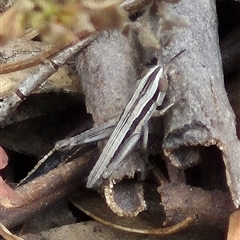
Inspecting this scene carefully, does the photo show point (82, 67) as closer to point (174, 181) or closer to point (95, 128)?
point (95, 128)

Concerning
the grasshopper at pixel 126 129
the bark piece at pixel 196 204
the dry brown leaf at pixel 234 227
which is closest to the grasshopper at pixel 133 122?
the grasshopper at pixel 126 129

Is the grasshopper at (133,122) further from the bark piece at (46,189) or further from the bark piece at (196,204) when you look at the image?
the bark piece at (196,204)

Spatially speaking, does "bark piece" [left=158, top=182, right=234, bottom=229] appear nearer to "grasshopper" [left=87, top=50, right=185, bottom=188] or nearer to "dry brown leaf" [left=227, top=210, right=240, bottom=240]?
"dry brown leaf" [left=227, top=210, right=240, bottom=240]

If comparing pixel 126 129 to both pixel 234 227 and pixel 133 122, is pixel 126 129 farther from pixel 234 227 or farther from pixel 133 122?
pixel 234 227

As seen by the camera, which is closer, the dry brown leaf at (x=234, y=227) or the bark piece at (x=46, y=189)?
the dry brown leaf at (x=234, y=227)

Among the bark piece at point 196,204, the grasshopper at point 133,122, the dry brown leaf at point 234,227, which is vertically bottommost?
the dry brown leaf at point 234,227

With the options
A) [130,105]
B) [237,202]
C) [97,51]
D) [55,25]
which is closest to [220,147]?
[237,202]

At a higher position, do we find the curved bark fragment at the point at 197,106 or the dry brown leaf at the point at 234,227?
the curved bark fragment at the point at 197,106

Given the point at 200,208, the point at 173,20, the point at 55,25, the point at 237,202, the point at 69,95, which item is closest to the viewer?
the point at 55,25
